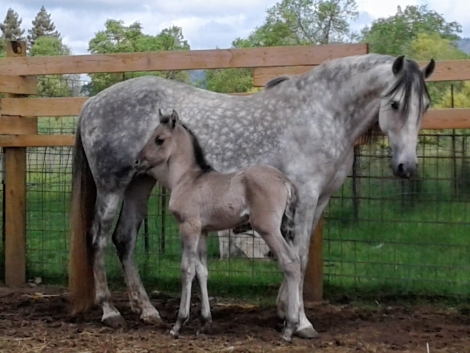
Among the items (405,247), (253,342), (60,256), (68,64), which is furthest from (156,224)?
(253,342)

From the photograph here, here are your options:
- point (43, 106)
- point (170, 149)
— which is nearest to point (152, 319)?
point (170, 149)

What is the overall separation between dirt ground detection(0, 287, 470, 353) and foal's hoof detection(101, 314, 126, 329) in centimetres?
6

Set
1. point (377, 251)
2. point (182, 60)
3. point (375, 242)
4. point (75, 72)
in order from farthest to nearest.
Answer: point (377, 251) < point (375, 242) < point (75, 72) < point (182, 60)

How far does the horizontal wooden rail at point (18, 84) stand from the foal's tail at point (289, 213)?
10.9ft

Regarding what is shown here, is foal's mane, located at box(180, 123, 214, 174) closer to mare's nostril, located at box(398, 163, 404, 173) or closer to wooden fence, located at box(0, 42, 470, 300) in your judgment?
wooden fence, located at box(0, 42, 470, 300)

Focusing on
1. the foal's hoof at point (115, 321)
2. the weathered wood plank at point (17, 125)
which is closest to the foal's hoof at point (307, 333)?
the foal's hoof at point (115, 321)

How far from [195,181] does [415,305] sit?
2.44 metres

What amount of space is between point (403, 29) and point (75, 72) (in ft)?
27.9

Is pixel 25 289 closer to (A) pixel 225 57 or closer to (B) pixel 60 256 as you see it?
(B) pixel 60 256

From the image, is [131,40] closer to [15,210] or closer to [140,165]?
[15,210]

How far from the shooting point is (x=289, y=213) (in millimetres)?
4922

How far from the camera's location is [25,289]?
6906 mm

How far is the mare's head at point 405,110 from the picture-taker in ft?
15.3

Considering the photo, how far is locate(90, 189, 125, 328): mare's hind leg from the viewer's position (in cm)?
560
